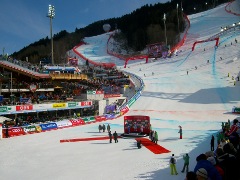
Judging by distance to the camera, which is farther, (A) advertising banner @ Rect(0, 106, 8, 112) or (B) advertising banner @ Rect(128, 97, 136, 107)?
(B) advertising banner @ Rect(128, 97, 136, 107)

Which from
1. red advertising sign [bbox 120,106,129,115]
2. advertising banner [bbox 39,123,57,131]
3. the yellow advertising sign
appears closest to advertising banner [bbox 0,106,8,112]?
advertising banner [bbox 39,123,57,131]

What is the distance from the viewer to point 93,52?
91.8 m

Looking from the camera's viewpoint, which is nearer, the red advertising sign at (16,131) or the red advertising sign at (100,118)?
the red advertising sign at (16,131)

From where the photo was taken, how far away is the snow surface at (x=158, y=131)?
13.1 metres

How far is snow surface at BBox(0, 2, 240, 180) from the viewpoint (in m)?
13.1

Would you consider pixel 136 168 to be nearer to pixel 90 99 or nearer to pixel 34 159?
pixel 34 159

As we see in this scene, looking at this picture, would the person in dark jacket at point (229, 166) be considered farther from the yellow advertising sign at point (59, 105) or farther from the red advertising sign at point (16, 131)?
the yellow advertising sign at point (59, 105)

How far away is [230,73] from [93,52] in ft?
178

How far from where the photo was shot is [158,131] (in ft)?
78.4

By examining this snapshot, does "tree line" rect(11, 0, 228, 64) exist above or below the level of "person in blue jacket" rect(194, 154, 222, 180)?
above

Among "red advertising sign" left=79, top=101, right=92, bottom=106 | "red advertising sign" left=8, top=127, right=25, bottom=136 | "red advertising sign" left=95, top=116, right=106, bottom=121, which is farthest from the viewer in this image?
"red advertising sign" left=79, top=101, right=92, bottom=106

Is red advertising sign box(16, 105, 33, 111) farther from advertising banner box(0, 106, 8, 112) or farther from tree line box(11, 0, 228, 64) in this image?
tree line box(11, 0, 228, 64)

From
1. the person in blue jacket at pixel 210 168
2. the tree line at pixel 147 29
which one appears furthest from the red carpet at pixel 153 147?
the tree line at pixel 147 29

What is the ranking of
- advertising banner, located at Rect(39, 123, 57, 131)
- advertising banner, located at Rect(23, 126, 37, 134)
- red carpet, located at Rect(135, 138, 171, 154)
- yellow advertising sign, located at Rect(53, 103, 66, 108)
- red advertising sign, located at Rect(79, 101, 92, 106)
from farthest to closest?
red advertising sign, located at Rect(79, 101, 92, 106) → yellow advertising sign, located at Rect(53, 103, 66, 108) → advertising banner, located at Rect(39, 123, 57, 131) → advertising banner, located at Rect(23, 126, 37, 134) → red carpet, located at Rect(135, 138, 171, 154)
